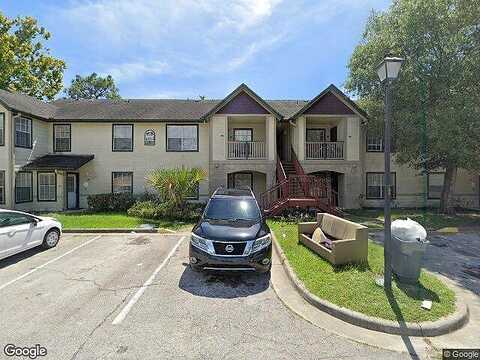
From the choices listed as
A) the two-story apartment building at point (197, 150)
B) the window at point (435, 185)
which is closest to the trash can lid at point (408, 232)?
the two-story apartment building at point (197, 150)

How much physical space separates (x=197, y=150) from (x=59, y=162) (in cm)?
833

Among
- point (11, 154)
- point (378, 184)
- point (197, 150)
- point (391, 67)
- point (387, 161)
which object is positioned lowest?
point (378, 184)

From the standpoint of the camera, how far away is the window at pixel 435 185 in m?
19.6

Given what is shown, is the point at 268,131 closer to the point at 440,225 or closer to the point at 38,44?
the point at 440,225

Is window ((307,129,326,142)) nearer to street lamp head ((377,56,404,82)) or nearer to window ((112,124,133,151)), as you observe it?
window ((112,124,133,151))

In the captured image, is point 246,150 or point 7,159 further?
point 246,150

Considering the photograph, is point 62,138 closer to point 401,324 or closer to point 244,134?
point 244,134

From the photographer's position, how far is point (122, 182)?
1855 cm

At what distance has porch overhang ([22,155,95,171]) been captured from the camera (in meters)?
Result: 16.5

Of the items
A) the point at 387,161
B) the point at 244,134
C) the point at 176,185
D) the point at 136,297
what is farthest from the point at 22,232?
the point at 244,134

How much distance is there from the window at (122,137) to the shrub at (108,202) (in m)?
3.41

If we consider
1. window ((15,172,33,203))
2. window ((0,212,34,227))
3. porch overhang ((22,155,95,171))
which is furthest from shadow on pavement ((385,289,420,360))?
window ((15,172,33,203))

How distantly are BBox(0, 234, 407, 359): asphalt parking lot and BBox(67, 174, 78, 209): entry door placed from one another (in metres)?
11.4

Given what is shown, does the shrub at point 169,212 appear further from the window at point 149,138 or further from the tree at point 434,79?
the tree at point 434,79
